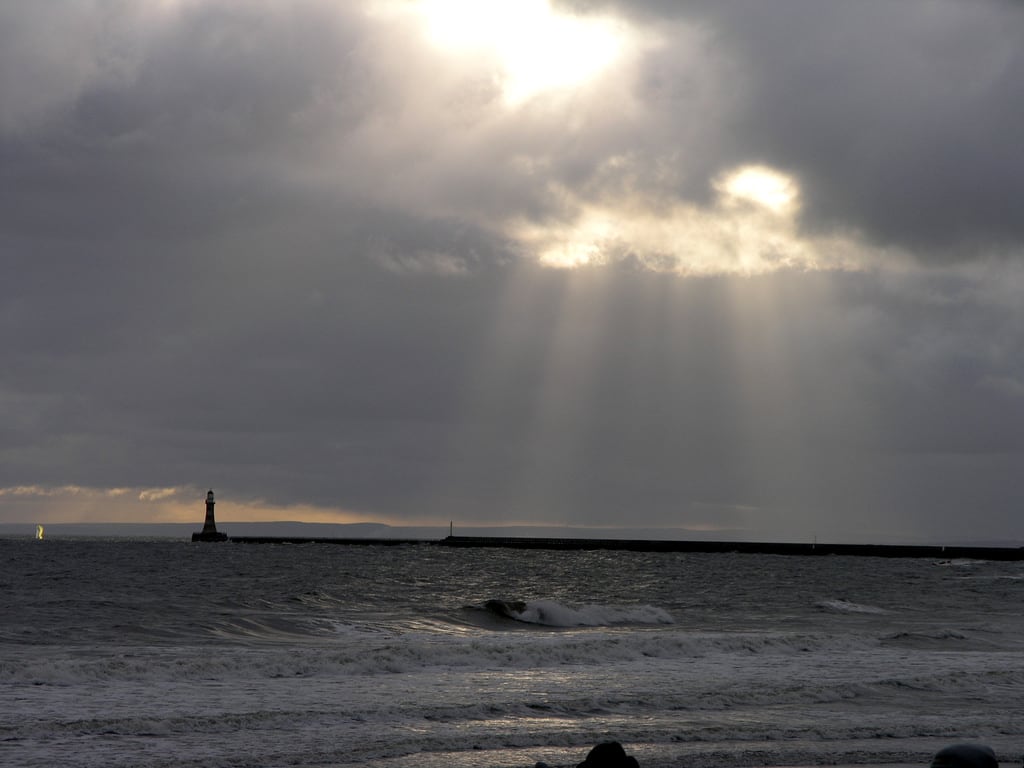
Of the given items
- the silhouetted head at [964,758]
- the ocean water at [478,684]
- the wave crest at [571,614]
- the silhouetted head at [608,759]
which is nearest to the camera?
the silhouetted head at [964,758]

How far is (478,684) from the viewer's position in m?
22.7

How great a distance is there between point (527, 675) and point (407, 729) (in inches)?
290

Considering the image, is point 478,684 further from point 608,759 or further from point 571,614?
point 571,614

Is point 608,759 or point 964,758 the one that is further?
point 608,759

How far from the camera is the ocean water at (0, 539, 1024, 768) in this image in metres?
16.1

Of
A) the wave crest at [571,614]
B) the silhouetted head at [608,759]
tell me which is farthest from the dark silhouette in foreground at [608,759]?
the wave crest at [571,614]

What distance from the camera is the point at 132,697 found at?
19891mm

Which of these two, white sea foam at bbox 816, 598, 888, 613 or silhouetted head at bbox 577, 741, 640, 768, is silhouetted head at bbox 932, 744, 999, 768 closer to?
silhouetted head at bbox 577, 741, 640, 768

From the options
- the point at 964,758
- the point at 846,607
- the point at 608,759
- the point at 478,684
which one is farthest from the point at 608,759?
the point at 846,607

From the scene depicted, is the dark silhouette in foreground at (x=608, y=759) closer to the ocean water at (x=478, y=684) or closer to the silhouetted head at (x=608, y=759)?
the silhouetted head at (x=608, y=759)

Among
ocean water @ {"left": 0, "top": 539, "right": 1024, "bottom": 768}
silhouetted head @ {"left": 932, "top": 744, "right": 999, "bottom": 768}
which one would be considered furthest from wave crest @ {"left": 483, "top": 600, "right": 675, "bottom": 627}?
silhouetted head @ {"left": 932, "top": 744, "right": 999, "bottom": 768}

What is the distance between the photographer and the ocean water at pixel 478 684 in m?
16.1

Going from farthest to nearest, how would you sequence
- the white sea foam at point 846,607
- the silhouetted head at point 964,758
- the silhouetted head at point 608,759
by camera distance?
the white sea foam at point 846,607
the silhouetted head at point 608,759
the silhouetted head at point 964,758

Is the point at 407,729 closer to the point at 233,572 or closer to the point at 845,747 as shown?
the point at 845,747
